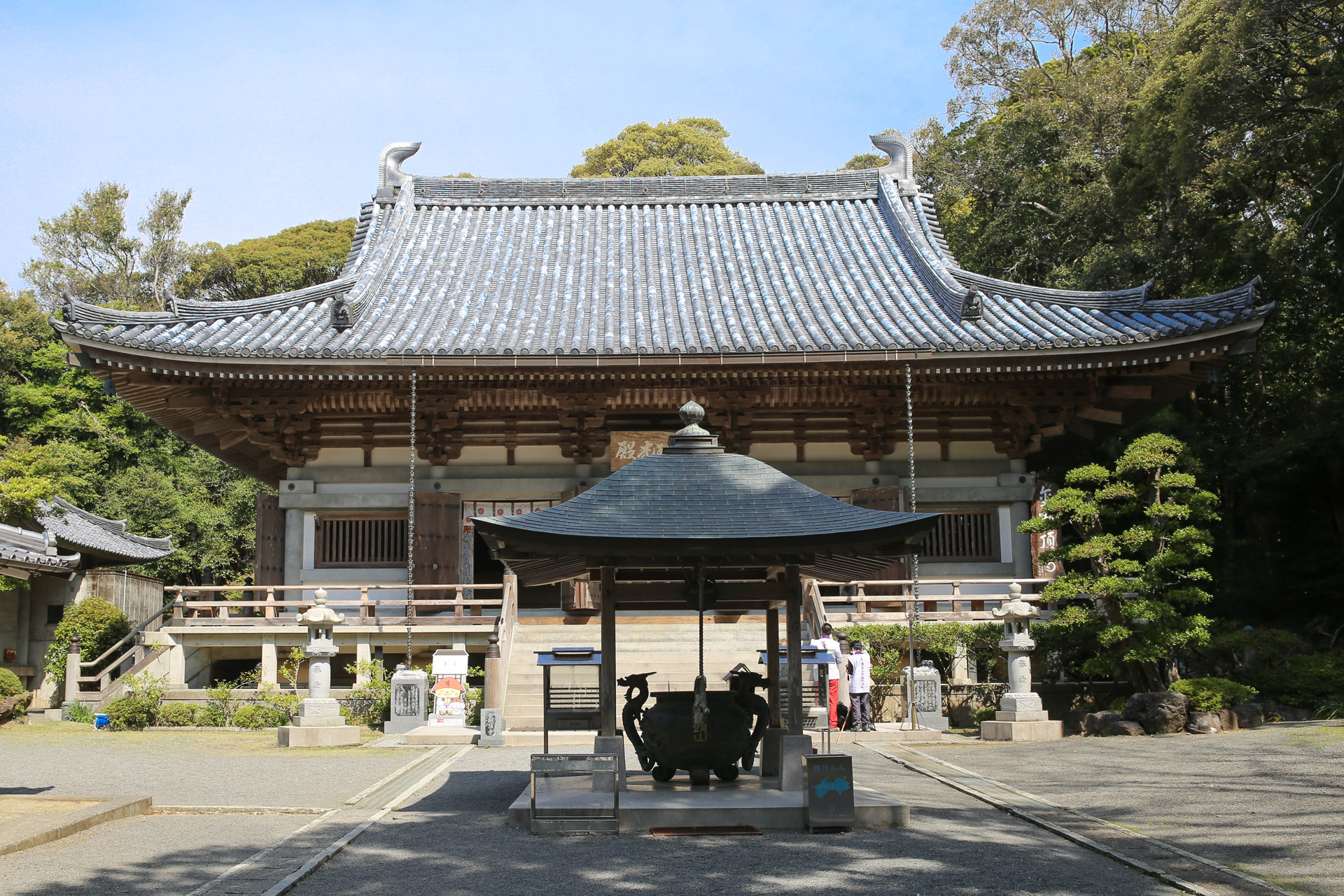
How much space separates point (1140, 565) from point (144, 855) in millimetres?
12072

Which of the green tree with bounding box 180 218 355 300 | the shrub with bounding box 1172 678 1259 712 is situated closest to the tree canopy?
the shrub with bounding box 1172 678 1259 712

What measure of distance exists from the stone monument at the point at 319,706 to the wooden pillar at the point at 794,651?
23.9 feet

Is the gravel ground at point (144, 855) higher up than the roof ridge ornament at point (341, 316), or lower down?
lower down

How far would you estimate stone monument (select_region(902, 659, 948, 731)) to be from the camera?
46.3 ft

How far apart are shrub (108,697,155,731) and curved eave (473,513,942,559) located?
1076 cm

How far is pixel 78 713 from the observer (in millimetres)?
17141

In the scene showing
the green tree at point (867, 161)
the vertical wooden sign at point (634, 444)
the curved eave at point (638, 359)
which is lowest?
the vertical wooden sign at point (634, 444)

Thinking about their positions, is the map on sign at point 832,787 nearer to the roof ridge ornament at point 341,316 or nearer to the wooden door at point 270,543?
the roof ridge ornament at point 341,316

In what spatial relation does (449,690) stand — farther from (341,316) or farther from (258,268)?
(258,268)

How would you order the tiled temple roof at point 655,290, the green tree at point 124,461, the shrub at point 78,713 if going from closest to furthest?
the tiled temple roof at point 655,290 → the shrub at point 78,713 → the green tree at point 124,461

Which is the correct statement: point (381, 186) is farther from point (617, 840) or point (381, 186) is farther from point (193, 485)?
point (617, 840)

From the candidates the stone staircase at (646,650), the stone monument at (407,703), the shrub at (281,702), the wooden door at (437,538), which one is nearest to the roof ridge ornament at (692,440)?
the stone staircase at (646,650)

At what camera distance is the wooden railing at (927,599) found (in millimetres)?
15782

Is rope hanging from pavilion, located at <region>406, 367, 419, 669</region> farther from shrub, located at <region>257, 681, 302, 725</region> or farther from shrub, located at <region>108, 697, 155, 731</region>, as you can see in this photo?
shrub, located at <region>108, 697, 155, 731</region>
